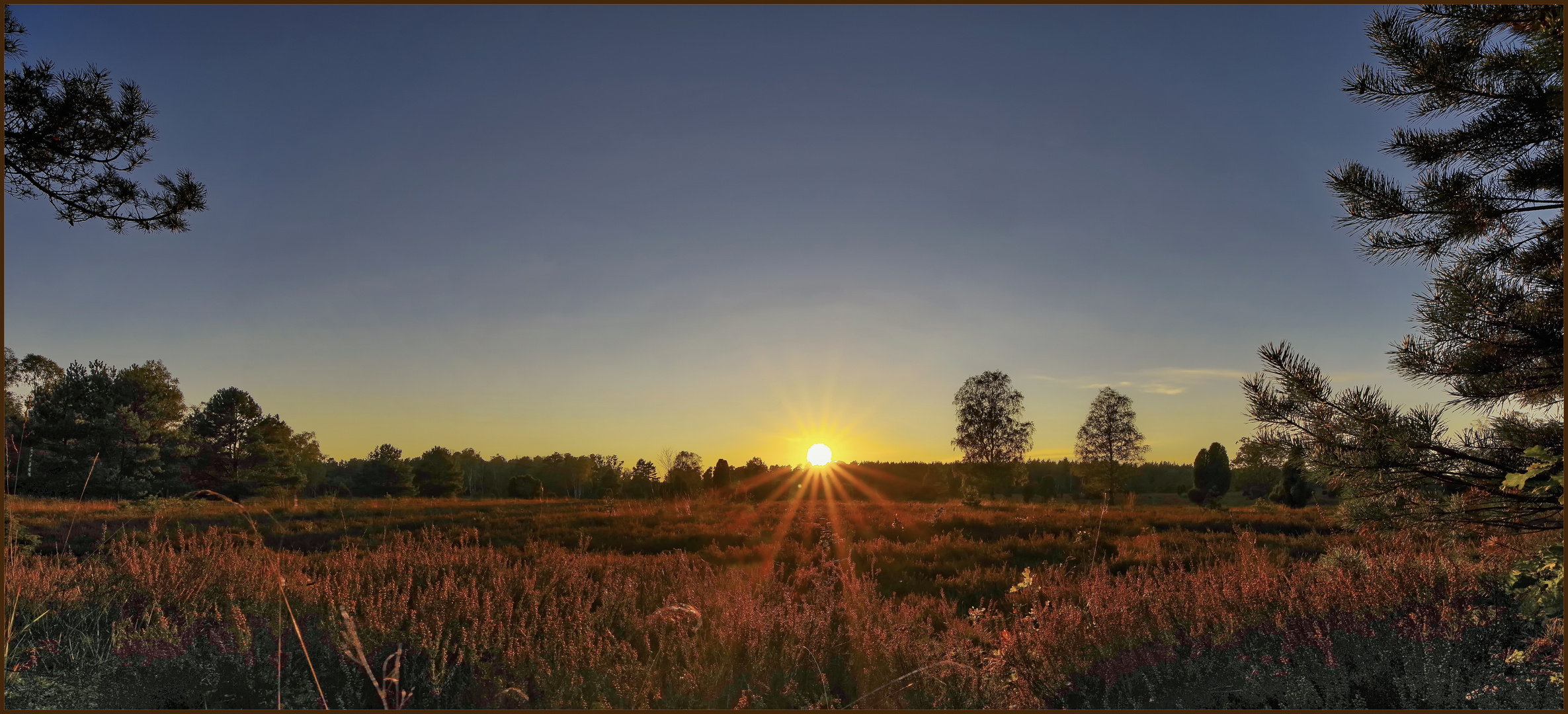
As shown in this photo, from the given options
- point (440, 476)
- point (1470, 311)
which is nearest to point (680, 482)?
point (1470, 311)

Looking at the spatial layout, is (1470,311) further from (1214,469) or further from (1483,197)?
(1214,469)

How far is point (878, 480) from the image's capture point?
39.1m

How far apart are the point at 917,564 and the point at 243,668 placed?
23.4 feet

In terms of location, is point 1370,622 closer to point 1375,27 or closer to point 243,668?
point 1375,27

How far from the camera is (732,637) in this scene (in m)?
4.54

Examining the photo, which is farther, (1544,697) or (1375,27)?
(1375,27)

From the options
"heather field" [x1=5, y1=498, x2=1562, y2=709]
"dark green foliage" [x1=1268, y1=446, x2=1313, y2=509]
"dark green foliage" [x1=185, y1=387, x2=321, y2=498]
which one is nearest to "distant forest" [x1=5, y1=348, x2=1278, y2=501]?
"dark green foliage" [x1=185, y1=387, x2=321, y2=498]

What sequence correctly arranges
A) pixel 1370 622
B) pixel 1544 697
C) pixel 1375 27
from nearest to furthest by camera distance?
pixel 1544 697 < pixel 1370 622 < pixel 1375 27

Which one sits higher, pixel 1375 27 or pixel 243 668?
pixel 1375 27

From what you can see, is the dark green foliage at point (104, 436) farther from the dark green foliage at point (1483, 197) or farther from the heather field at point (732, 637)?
the dark green foliage at point (1483, 197)

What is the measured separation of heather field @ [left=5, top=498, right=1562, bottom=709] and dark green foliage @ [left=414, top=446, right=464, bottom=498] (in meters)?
44.7

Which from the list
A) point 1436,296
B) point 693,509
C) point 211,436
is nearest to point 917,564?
point 1436,296

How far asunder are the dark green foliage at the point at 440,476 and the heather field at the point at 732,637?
4467 centimetres

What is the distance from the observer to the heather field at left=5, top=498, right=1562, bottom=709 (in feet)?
12.0
